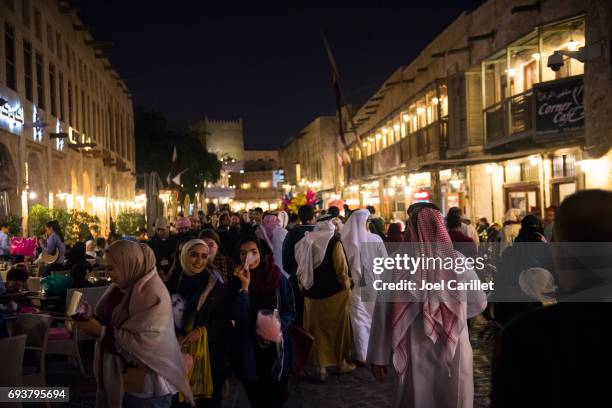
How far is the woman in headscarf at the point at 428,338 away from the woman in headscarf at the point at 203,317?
126 centimetres

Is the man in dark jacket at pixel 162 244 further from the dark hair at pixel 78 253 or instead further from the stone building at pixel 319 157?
Result: the stone building at pixel 319 157

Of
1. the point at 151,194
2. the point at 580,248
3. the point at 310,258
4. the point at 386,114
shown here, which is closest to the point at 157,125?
the point at 386,114

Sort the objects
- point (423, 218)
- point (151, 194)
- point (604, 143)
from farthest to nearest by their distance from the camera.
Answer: point (151, 194), point (604, 143), point (423, 218)

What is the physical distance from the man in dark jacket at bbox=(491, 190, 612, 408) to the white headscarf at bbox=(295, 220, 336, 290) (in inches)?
231

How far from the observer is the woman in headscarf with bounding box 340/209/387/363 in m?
8.36

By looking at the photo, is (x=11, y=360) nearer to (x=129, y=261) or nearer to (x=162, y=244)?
(x=129, y=261)

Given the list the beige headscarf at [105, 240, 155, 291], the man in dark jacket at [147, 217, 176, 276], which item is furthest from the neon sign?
the beige headscarf at [105, 240, 155, 291]

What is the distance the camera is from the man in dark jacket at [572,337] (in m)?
1.83

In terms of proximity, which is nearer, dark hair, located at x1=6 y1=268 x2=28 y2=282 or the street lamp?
dark hair, located at x1=6 y1=268 x2=28 y2=282

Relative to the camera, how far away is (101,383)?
4.28 m

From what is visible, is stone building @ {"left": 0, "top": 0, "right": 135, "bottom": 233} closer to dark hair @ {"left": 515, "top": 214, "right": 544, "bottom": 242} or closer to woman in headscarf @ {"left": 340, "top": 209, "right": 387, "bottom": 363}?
woman in headscarf @ {"left": 340, "top": 209, "right": 387, "bottom": 363}

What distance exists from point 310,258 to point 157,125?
48.9m

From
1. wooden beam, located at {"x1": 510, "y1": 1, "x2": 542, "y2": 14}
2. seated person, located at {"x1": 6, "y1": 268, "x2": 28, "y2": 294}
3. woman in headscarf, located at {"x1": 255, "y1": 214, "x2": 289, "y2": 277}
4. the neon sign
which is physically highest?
wooden beam, located at {"x1": 510, "y1": 1, "x2": 542, "y2": 14}

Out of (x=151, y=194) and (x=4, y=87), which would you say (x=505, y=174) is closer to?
(x=151, y=194)
